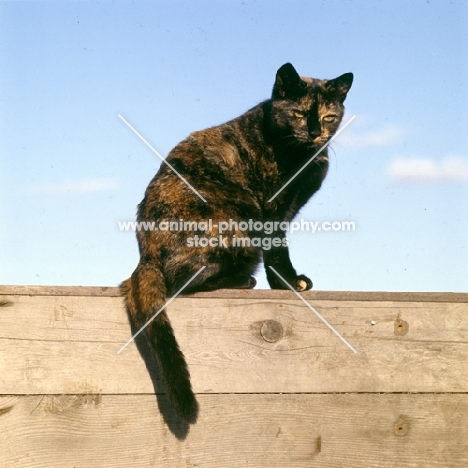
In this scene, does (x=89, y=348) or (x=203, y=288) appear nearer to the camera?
(x=89, y=348)

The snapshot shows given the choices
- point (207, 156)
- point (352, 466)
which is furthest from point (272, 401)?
point (207, 156)

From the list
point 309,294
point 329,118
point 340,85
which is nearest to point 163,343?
point 309,294

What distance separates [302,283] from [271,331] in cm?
103

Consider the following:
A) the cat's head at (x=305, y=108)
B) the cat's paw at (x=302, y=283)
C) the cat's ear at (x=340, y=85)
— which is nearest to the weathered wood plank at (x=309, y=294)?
the cat's paw at (x=302, y=283)

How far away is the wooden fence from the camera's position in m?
2.21

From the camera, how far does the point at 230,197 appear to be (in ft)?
10.8

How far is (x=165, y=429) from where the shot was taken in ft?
7.28

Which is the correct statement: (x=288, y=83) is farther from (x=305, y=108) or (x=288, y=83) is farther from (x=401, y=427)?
(x=401, y=427)

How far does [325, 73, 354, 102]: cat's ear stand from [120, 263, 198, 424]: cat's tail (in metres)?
2.26

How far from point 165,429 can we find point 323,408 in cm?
60

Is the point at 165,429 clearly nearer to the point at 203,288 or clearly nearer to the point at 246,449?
the point at 246,449

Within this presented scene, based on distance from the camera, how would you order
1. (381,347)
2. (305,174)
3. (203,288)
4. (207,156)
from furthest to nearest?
(305,174) → (207,156) → (203,288) → (381,347)

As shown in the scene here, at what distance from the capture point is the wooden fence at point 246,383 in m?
2.21

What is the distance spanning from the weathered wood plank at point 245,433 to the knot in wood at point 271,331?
0.22 m
